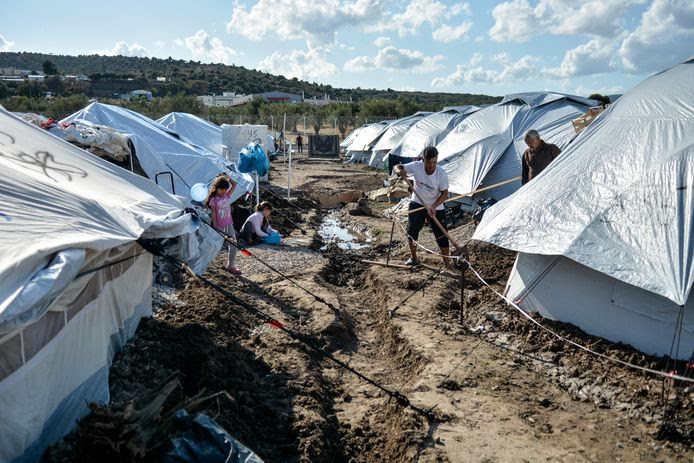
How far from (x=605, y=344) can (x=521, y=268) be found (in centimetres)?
A: 145

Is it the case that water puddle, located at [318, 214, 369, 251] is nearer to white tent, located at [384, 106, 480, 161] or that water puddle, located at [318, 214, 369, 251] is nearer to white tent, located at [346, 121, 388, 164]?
white tent, located at [384, 106, 480, 161]

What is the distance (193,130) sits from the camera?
62.8 ft

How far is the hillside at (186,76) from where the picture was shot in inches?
2945

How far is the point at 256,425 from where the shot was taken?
445 cm

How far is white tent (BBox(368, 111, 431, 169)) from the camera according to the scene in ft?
90.0

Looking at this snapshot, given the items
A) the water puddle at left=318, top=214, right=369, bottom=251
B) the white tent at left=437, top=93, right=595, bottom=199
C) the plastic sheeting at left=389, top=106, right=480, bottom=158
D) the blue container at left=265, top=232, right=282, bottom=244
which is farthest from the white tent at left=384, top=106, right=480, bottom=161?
the blue container at left=265, top=232, right=282, bottom=244

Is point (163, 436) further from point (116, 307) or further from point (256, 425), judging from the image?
point (116, 307)

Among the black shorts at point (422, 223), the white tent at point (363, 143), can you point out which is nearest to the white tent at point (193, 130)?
the black shorts at point (422, 223)

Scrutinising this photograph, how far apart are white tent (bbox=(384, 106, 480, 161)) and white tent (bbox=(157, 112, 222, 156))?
7.13 metres

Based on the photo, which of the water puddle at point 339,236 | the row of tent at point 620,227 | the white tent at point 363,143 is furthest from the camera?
the white tent at point 363,143

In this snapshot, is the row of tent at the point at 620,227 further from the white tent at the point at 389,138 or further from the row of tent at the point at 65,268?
the white tent at the point at 389,138

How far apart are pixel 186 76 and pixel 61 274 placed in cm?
8919

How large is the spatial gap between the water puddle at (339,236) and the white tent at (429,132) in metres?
6.51

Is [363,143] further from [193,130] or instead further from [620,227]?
[620,227]
